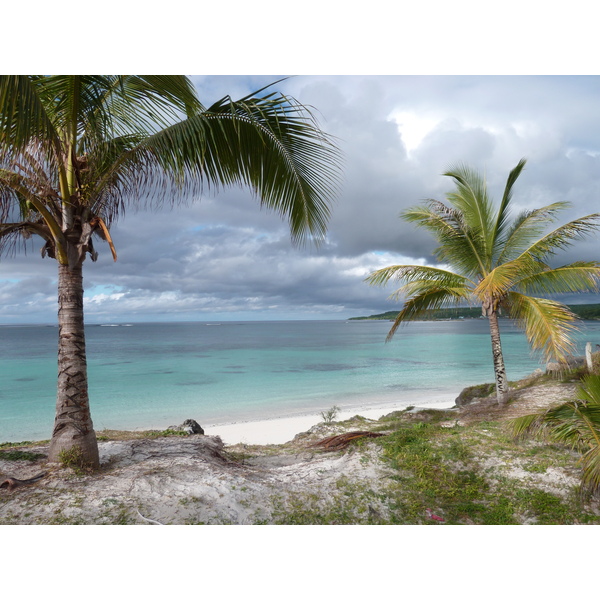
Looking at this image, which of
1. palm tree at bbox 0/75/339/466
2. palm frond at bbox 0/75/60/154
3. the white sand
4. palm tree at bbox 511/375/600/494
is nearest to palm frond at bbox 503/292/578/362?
palm tree at bbox 511/375/600/494

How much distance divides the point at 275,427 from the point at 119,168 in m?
8.13

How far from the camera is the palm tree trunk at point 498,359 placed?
6.73 meters

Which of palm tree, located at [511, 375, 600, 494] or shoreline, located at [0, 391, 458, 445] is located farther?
shoreline, located at [0, 391, 458, 445]

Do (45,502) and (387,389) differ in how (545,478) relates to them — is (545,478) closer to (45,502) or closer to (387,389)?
(45,502)

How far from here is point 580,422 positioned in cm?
287

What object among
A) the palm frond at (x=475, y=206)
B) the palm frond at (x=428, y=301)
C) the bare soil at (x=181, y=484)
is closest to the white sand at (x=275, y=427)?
the palm frond at (x=428, y=301)

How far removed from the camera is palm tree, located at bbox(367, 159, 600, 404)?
5668mm

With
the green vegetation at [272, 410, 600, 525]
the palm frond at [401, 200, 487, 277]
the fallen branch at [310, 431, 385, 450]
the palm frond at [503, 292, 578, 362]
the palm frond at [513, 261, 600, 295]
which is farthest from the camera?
the palm frond at [401, 200, 487, 277]

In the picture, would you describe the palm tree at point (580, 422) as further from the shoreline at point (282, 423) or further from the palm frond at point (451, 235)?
the shoreline at point (282, 423)

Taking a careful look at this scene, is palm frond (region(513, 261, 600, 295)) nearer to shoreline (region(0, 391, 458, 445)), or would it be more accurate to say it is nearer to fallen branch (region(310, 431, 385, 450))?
fallen branch (region(310, 431, 385, 450))

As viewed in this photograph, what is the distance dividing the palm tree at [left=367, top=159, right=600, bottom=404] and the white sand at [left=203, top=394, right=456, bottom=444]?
4094 mm

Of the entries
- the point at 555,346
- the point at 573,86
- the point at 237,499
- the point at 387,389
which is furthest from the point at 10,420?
the point at 573,86

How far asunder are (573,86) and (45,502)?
629 centimetres

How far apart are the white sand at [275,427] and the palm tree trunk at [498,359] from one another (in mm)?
3905
